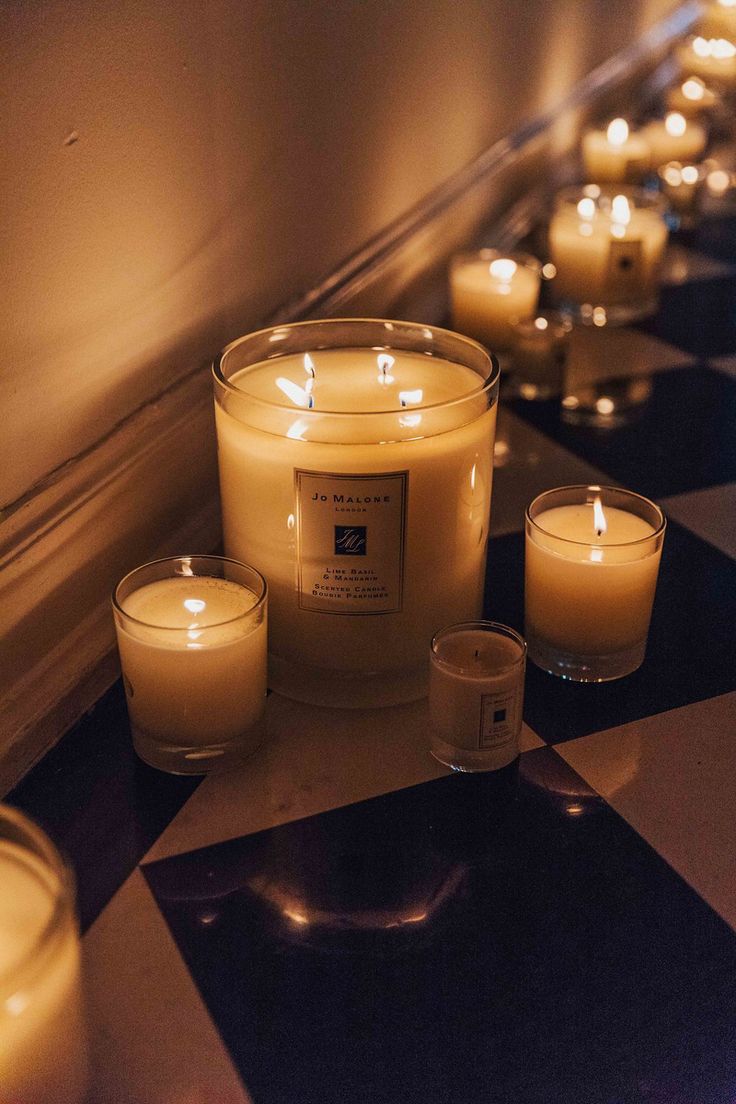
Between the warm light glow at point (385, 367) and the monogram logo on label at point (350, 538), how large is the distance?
14 centimetres

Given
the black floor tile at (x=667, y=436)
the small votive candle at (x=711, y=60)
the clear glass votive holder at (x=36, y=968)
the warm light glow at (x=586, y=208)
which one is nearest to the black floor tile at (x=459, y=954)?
the clear glass votive holder at (x=36, y=968)

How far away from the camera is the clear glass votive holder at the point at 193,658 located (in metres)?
0.67

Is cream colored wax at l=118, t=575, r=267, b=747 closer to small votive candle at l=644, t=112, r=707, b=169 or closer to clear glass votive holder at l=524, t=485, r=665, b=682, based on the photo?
clear glass votive holder at l=524, t=485, r=665, b=682

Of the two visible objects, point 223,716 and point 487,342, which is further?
point 487,342

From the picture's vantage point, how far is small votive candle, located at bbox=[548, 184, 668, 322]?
1.37 meters

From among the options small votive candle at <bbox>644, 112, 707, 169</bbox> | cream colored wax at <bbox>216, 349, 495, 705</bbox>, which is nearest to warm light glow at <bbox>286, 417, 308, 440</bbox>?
cream colored wax at <bbox>216, 349, 495, 705</bbox>

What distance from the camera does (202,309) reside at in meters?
0.90

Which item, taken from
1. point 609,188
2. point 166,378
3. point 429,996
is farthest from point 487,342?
point 429,996

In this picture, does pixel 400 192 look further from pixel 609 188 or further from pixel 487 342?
pixel 609 188

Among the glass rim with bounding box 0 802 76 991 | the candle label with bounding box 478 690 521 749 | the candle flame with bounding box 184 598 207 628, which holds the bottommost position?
the candle label with bounding box 478 690 521 749

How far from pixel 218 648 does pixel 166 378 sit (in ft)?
0.91

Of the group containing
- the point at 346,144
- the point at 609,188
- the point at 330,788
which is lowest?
the point at 330,788

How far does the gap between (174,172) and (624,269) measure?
72 cm

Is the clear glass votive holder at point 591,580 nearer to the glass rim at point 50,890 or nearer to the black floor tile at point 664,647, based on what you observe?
the black floor tile at point 664,647
